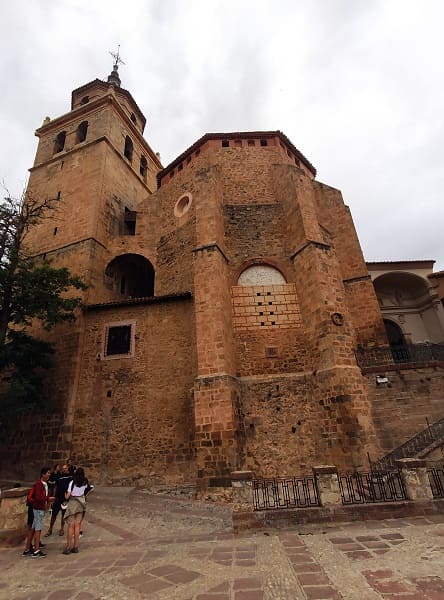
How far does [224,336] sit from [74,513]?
19.5 feet

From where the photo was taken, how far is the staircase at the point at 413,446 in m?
8.16

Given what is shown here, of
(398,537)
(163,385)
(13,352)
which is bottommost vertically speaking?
(398,537)

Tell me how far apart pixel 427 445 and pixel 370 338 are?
15.4 ft

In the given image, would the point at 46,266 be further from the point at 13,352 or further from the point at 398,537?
the point at 398,537

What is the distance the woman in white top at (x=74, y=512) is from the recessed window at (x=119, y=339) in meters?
6.43

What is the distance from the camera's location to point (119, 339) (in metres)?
12.2

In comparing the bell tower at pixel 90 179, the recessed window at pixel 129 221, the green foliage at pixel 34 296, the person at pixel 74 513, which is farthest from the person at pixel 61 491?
the recessed window at pixel 129 221

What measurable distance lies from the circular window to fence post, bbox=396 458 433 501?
500 inches

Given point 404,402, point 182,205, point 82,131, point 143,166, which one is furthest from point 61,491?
point 143,166

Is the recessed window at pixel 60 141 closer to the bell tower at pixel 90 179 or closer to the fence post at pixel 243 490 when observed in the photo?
the bell tower at pixel 90 179

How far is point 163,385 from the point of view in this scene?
10977mm

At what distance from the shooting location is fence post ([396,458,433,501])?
572 centimetres

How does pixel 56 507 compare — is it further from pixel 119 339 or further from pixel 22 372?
pixel 119 339

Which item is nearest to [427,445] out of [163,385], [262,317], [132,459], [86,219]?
[262,317]
